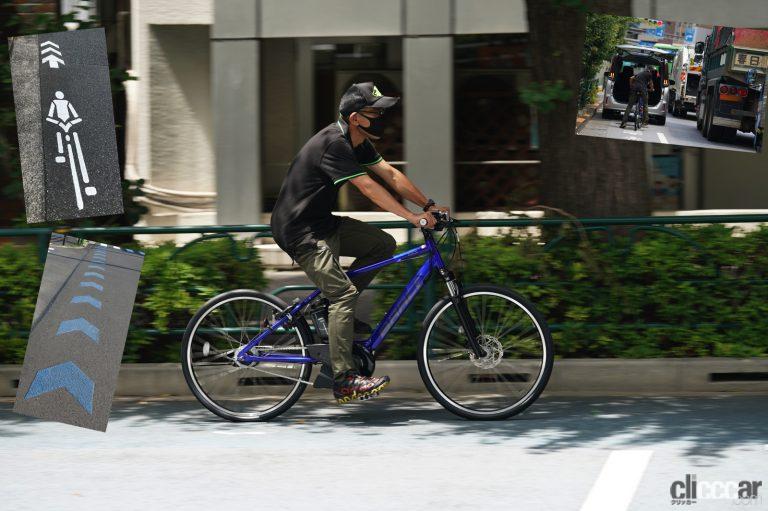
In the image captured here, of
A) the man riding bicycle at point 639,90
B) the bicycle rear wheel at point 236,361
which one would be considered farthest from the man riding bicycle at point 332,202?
the man riding bicycle at point 639,90

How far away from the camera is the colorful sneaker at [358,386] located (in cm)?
707

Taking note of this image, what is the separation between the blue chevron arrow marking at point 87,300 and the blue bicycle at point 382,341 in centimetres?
91

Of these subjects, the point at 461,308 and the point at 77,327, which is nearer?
the point at 461,308

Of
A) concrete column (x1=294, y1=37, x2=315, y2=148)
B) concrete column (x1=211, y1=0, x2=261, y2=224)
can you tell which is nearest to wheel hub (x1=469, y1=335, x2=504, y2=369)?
concrete column (x1=211, y1=0, x2=261, y2=224)

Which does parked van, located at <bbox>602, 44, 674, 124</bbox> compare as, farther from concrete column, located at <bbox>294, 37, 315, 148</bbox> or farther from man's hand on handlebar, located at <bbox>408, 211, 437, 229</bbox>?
concrete column, located at <bbox>294, 37, 315, 148</bbox>

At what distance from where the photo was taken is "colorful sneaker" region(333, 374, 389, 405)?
279 inches

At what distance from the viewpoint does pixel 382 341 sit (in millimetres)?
7359

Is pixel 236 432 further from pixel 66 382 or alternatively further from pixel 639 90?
pixel 639 90

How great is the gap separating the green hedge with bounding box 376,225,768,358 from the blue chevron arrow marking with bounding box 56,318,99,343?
2010 millimetres

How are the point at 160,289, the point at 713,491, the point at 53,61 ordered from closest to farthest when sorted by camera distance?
1. the point at 713,491
2. the point at 53,61
3. the point at 160,289

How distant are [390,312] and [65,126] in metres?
2.32

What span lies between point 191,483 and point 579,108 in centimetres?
487

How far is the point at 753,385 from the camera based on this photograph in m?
7.96

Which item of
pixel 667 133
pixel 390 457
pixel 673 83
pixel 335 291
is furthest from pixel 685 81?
pixel 390 457
